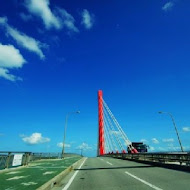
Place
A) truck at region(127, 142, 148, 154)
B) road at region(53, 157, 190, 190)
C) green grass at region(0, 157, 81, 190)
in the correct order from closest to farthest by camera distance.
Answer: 1. green grass at region(0, 157, 81, 190)
2. road at region(53, 157, 190, 190)
3. truck at region(127, 142, 148, 154)

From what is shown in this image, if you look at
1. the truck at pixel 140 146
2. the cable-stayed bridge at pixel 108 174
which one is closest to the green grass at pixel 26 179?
the cable-stayed bridge at pixel 108 174

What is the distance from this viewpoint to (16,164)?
59.3 ft

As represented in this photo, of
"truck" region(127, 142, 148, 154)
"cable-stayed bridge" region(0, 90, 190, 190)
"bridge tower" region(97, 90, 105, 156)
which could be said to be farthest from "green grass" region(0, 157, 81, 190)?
"bridge tower" region(97, 90, 105, 156)

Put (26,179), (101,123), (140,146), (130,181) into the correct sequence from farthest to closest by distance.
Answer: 1. (101,123)
2. (140,146)
3. (26,179)
4. (130,181)

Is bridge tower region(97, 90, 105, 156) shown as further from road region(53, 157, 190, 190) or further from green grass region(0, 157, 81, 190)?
road region(53, 157, 190, 190)

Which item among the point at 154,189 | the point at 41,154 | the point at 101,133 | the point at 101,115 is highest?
the point at 101,115

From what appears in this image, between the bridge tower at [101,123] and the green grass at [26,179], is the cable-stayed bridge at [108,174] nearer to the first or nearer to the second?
the green grass at [26,179]

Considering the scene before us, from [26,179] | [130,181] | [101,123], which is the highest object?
[101,123]

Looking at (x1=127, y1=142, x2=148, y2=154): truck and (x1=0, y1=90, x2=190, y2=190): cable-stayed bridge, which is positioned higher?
(x1=127, y1=142, x2=148, y2=154): truck

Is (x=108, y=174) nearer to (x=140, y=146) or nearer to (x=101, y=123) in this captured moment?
(x=140, y=146)

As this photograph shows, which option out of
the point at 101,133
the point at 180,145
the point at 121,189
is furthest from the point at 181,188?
the point at 101,133

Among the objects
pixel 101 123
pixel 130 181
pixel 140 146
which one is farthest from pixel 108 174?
pixel 101 123

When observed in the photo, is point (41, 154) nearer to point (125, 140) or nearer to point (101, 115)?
point (125, 140)

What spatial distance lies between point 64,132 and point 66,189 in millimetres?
33247
